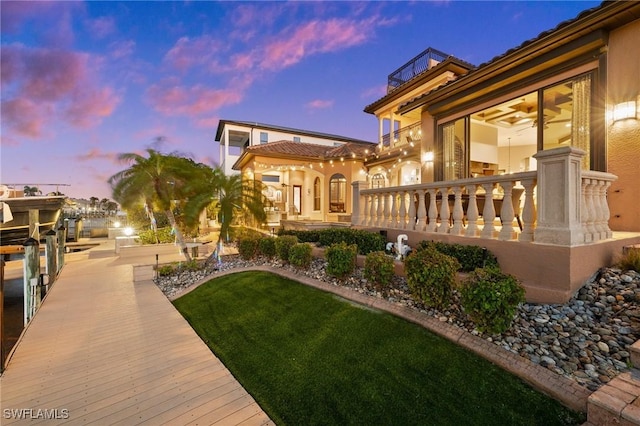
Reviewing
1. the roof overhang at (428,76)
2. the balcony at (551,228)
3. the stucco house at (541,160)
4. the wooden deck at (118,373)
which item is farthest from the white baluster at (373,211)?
the roof overhang at (428,76)

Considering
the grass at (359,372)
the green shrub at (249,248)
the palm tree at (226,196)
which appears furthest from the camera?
the palm tree at (226,196)

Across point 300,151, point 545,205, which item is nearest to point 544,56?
point 545,205

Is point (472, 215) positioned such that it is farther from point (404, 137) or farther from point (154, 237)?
point (154, 237)

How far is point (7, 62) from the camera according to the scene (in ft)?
28.3

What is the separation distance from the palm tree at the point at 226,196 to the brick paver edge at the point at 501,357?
16.9 ft

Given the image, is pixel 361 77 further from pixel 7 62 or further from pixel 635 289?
pixel 635 289

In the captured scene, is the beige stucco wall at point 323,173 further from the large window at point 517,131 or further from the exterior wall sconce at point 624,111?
the exterior wall sconce at point 624,111

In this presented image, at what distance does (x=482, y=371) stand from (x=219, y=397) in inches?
112

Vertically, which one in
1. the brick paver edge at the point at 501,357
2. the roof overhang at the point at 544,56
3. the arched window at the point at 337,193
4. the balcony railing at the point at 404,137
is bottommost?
the brick paver edge at the point at 501,357

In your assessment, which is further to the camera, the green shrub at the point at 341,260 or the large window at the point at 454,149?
the large window at the point at 454,149

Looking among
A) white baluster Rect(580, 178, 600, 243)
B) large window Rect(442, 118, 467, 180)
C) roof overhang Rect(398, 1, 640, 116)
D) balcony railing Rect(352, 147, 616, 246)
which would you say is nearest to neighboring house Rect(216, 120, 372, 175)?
large window Rect(442, 118, 467, 180)

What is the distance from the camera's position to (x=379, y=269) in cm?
446

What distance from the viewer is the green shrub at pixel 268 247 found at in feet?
25.4

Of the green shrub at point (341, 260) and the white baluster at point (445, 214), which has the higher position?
the white baluster at point (445, 214)
